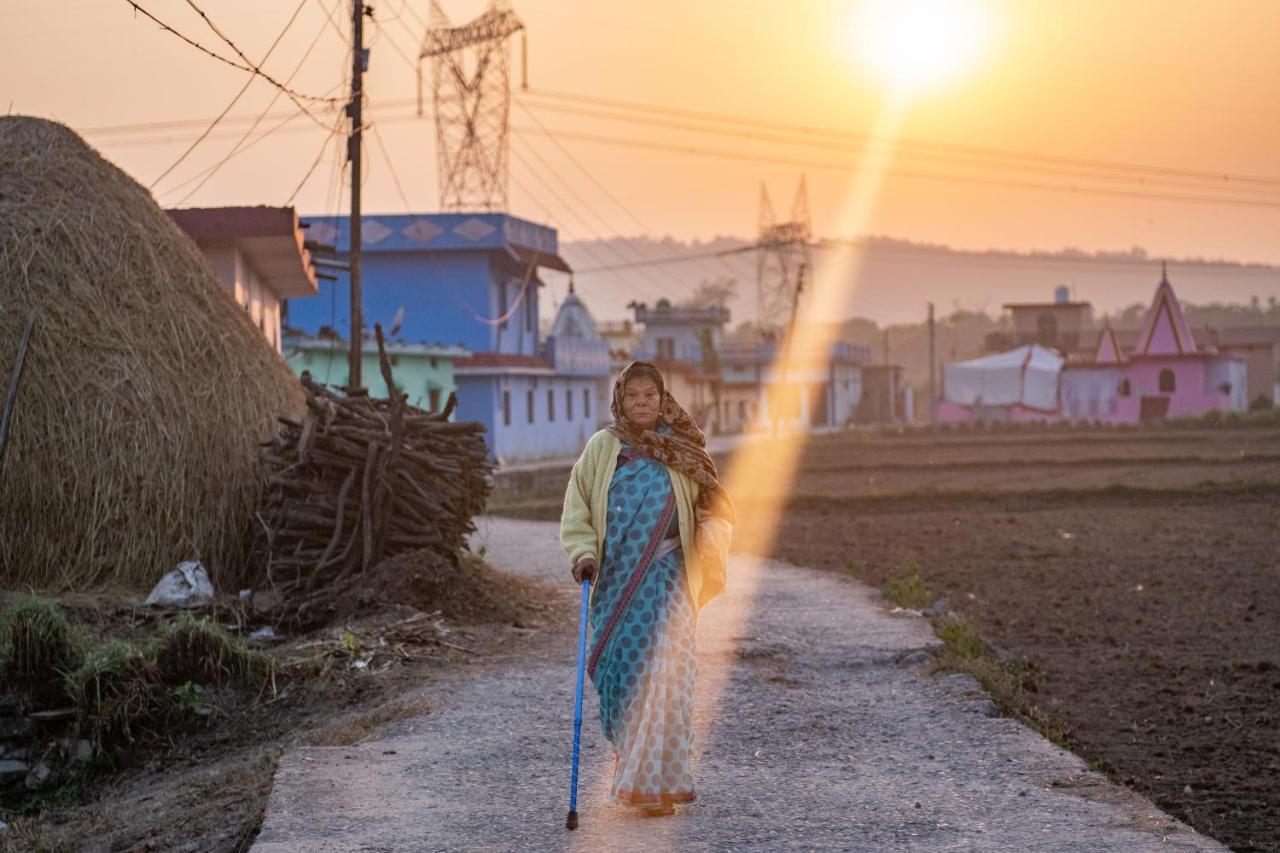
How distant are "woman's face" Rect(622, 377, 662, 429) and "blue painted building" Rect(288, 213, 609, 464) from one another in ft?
106

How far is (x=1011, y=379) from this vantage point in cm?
6581

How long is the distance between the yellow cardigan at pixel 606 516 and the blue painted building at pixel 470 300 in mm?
32364

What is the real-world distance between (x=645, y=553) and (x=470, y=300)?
117 feet

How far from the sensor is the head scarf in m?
6.34

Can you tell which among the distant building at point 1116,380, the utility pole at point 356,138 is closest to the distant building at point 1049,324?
the distant building at point 1116,380

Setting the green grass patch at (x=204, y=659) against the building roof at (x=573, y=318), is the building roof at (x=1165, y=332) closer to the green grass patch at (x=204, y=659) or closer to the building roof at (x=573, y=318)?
the building roof at (x=573, y=318)

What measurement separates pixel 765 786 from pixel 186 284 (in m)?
8.32

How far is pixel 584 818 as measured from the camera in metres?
5.97

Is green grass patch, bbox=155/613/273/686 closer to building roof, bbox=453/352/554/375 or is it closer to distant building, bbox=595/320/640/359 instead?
building roof, bbox=453/352/554/375

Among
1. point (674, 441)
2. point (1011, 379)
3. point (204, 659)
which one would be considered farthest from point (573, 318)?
point (674, 441)

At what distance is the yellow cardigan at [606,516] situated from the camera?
248 inches

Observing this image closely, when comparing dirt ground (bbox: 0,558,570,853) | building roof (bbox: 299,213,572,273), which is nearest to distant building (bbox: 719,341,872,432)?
building roof (bbox: 299,213,572,273)

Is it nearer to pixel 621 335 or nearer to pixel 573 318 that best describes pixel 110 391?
pixel 573 318

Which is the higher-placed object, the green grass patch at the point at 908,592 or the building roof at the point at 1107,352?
the building roof at the point at 1107,352
